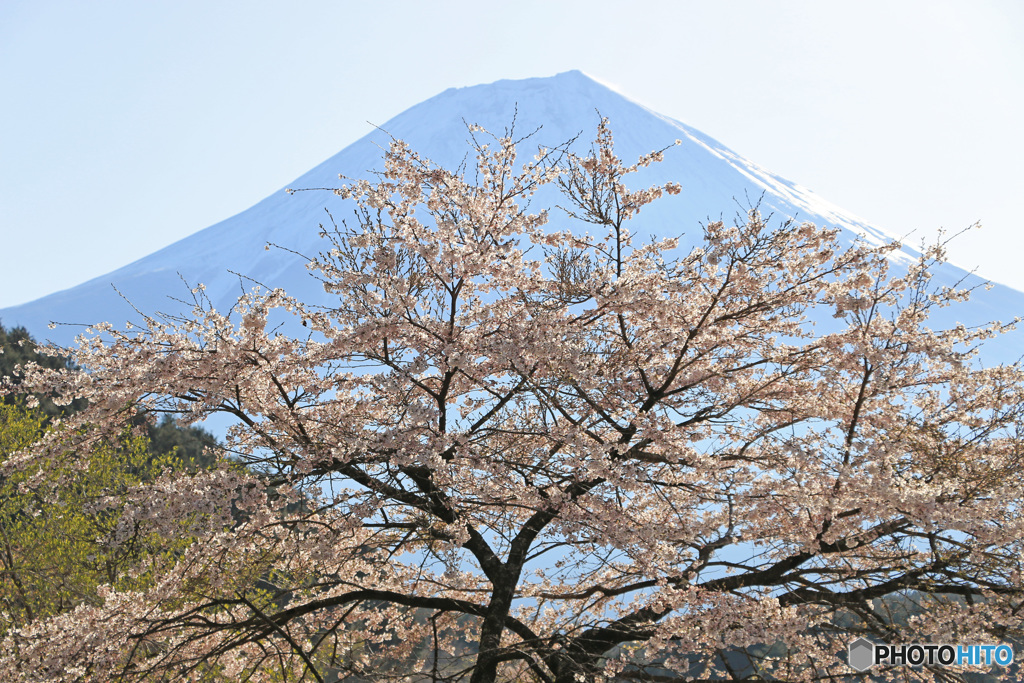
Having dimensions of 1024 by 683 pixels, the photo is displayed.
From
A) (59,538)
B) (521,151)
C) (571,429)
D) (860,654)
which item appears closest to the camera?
(571,429)

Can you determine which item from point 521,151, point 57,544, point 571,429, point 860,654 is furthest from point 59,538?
point 521,151

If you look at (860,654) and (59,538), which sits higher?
(860,654)

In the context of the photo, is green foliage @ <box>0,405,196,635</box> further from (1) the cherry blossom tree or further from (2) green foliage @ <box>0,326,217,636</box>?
(1) the cherry blossom tree

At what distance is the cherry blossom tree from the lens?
16.4 feet

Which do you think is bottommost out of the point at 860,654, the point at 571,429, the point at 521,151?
the point at 860,654

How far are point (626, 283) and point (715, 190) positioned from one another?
16611cm

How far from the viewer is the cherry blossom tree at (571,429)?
16.4 ft

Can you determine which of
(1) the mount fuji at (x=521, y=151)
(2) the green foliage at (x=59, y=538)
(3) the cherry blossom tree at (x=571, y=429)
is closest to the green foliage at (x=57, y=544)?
(2) the green foliage at (x=59, y=538)

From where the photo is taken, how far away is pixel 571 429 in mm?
5340

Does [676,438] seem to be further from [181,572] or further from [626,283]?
[181,572]

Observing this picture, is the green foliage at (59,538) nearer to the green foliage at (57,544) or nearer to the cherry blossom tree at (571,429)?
the green foliage at (57,544)

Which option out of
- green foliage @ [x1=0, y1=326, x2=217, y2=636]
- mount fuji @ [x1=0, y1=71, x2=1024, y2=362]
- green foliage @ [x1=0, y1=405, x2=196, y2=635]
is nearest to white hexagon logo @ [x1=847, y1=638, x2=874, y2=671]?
green foliage @ [x1=0, y1=326, x2=217, y2=636]

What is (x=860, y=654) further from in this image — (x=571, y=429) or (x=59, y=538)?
(x=59, y=538)

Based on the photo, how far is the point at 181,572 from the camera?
5.64 m
